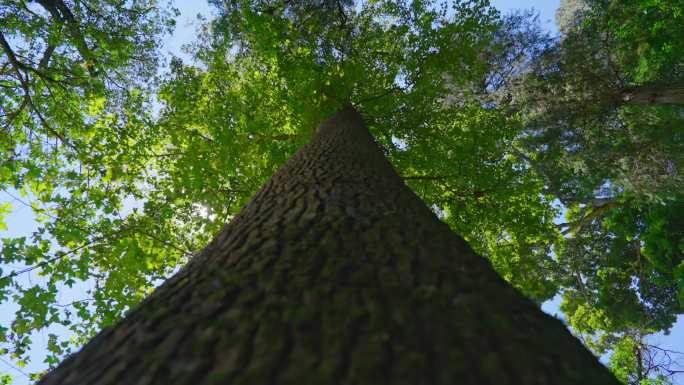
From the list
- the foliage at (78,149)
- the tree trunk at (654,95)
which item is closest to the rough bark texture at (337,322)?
the foliage at (78,149)

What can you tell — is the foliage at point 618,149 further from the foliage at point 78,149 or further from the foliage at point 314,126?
the foliage at point 78,149

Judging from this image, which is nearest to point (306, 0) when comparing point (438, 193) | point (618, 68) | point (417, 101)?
point (417, 101)

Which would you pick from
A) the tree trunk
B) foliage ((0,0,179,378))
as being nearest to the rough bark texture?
foliage ((0,0,179,378))

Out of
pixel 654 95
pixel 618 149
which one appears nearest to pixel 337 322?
pixel 654 95

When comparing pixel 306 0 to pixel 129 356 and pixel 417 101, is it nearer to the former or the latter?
pixel 417 101

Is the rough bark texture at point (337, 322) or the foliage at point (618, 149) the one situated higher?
the foliage at point (618, 149)

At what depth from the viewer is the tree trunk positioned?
8.96 metres

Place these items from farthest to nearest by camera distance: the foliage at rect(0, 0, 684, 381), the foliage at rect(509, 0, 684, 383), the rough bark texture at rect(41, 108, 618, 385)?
the foliage at rect(509, 0, 684, 383) → the foliage at rect(0, 0, 684, 381) → the rough bark texture at rect(41, 108, 618, 385)

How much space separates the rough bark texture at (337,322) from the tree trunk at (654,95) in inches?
442

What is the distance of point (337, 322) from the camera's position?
1.16 meters

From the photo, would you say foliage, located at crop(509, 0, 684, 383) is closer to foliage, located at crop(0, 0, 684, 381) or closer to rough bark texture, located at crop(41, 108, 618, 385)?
foliage, located at crop(0, 0, 684, 381)

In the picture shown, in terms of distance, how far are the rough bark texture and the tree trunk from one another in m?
11.2

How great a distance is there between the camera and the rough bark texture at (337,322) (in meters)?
0.97

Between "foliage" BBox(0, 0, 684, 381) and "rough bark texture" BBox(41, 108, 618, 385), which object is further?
"foliage" BBox(0, 0, 684, 381)
